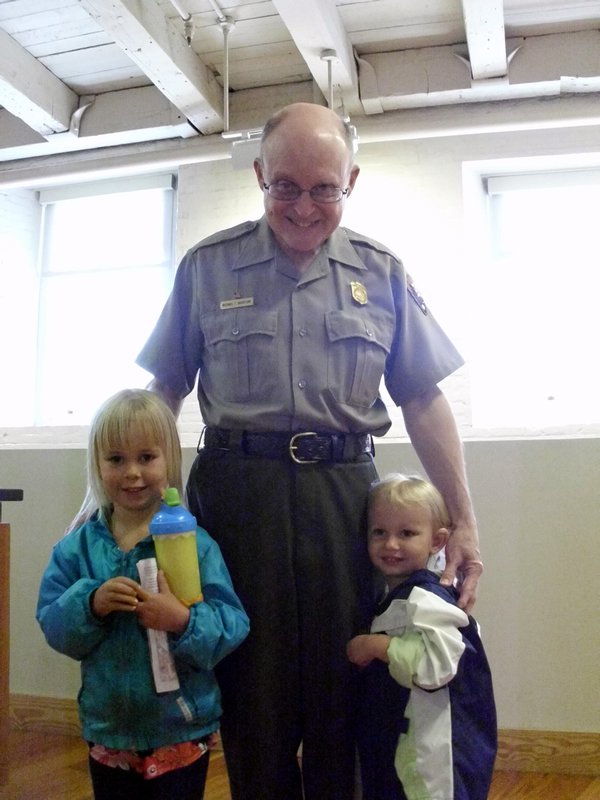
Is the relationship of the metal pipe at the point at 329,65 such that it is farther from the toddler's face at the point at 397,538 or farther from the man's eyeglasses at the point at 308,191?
the toddler's face at the point at 397,538

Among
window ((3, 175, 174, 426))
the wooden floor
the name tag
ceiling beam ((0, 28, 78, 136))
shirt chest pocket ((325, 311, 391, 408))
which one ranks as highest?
ceiling beam ((0, 28, 78, 136))

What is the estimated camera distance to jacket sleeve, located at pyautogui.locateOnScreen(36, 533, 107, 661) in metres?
1.27

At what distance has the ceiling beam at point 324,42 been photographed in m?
3.07

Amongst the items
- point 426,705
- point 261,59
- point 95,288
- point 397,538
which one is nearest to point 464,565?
point 397,538

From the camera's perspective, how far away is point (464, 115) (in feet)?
12.3

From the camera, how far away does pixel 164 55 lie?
340cm

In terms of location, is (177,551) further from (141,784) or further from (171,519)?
(141,784)

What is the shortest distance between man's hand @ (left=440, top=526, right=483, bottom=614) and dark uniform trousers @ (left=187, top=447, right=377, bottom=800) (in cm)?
20

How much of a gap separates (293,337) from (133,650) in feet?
2.08

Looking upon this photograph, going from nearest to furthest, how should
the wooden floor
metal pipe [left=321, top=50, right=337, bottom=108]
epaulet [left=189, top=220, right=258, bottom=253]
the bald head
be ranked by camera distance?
the bald head < epaulet [left=189, top=220, right=258, bottom=253] < the wooden floor < metal pipe [left=321, top=50, right=337, bottom=108]

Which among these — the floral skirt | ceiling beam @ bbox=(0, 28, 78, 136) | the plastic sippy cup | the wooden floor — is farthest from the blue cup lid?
ceiling beam @ bbox=(0, 28, 78, 136)

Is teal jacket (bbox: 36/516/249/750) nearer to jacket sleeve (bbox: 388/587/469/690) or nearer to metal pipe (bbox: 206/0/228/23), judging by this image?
jacket sleeve (bbox: 388/587/469/690)

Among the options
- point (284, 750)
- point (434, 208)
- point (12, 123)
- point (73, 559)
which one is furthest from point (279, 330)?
point (12, 123)

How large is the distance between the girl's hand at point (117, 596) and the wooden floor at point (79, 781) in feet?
5.09
